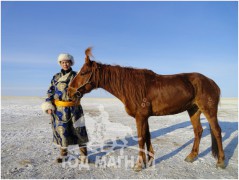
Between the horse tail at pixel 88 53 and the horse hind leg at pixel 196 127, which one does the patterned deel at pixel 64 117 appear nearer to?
the horse tail at pixel 88 53

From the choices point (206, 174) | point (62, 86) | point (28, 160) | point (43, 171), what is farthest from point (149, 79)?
point (28, 160)

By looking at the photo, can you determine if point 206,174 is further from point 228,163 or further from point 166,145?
point 166,145

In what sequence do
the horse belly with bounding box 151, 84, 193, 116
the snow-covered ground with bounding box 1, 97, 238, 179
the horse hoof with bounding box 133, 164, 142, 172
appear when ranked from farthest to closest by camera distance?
the horse belly with bounding box 151, 84, 193, 116
the horse hoof with bounding box 133, 164, 142, 172
the snow-covered ground with bounding box 1, 97, 238, 179

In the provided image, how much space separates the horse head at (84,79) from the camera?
4199 mm

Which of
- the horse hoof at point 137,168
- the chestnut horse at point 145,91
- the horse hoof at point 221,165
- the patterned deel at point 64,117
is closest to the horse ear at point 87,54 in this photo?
the chestnut horse at point 145,91

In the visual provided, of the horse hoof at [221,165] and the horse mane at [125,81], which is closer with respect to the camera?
the horse mane at [125,81]

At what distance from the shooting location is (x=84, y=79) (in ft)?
13.8

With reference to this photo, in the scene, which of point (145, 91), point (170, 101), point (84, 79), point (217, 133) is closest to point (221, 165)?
point (217, 133)

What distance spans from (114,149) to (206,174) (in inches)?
94.1

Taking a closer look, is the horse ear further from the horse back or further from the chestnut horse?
the horse back

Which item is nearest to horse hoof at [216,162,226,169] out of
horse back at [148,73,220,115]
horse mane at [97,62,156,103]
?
horse back at [148,73,220,115]

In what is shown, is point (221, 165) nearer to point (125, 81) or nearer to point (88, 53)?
point (125, 81)

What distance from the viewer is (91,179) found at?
3.79m

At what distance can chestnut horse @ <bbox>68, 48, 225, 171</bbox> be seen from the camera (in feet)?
13.8
